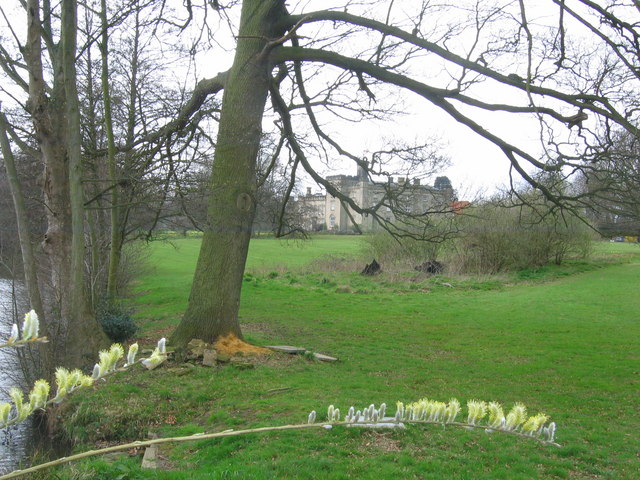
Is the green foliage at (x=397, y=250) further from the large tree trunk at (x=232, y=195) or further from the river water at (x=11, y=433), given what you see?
the river water at (x=11, y=433)

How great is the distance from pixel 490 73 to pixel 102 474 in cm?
828

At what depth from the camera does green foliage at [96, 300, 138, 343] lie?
41.5 feet

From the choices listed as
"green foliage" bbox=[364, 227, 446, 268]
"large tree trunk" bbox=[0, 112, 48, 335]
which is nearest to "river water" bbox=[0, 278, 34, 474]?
"large tree trunk" bbox=[0, 112, 48, 335]

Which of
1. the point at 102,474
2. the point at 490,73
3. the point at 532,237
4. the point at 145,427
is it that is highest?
the point at 490,73

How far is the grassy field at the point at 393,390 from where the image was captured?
18.3ft

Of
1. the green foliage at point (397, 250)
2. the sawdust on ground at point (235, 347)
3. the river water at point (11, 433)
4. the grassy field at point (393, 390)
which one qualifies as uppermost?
the green foliage at point (397, 250)

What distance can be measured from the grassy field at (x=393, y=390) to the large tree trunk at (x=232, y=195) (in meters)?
1.21

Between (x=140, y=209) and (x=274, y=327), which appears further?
(x=140, y=209)

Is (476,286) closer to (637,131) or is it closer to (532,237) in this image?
(532,237)

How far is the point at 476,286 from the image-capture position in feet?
84.0

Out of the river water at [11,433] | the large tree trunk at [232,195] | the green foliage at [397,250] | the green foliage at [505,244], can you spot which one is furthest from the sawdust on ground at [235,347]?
the green foliage at [397,250]

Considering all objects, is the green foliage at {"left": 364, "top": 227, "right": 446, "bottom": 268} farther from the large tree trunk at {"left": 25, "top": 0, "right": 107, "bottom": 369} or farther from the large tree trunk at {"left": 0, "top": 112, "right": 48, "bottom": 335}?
the large tree trunk at {"left": 0, "top": 112, "right": 48, "bottom": 335}

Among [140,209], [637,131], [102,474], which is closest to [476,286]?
[140,209]

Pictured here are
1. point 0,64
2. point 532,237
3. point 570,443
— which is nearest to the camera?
point 570,443
